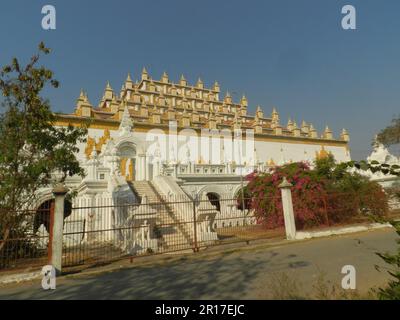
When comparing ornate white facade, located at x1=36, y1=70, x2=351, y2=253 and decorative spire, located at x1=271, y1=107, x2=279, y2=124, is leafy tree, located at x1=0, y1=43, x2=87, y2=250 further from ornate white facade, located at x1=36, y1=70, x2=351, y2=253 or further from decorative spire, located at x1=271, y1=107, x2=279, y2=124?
decorative spire, located at x1=271, y1=107, x2=279, y2=124

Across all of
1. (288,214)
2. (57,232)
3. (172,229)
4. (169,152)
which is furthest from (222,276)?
(169,152)

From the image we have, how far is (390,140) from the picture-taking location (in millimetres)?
26672

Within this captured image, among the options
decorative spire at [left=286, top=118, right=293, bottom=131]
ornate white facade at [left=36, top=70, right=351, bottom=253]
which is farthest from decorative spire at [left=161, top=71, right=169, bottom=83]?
decorative spire at [left=286, top=118, right=293, bottom=131]

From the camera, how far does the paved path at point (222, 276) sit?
4906mm

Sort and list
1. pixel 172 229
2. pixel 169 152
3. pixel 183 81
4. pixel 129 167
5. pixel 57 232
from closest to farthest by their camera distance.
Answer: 1. pixel 57 232
2. pixel 172 229
3. pixel 129 167
4. pixel 169 152
5. pixel 183 81

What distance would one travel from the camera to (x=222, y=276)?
5.94 m

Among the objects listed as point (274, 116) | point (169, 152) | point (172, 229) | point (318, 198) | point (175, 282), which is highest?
point (274, 116)

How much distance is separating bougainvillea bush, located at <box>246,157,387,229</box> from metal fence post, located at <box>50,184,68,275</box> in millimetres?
7390

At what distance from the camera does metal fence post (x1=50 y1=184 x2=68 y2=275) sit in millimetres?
6723

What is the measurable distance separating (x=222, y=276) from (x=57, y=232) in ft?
13.8

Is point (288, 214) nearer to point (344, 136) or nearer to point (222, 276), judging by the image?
point (222, 276)

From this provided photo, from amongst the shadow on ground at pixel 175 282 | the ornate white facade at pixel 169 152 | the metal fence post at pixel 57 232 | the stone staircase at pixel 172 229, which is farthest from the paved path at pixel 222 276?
the ornate white facade at pixel 169 152
